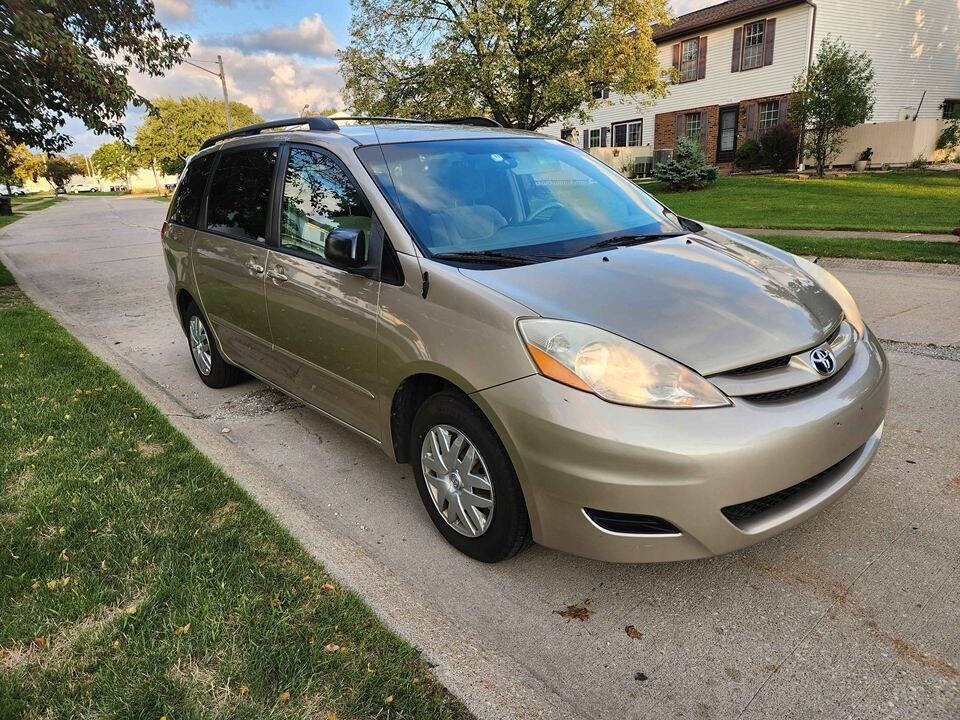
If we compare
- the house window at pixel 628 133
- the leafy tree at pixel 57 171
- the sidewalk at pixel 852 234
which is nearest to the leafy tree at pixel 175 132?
the leafy tree at pixel 57 171

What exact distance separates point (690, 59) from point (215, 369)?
2829 centimetres

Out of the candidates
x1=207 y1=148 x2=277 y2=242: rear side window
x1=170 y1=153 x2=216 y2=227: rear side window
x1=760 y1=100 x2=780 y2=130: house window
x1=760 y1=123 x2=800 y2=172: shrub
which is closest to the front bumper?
x1=207 y1=148 x2=277 y2=242: rear side window

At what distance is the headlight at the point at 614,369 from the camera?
2346mm

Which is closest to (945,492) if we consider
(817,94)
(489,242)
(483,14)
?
(489,242)

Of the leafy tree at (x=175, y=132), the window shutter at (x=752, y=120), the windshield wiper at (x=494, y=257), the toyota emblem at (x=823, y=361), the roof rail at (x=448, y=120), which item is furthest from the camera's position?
the leafy tree at (x=175, y=132)

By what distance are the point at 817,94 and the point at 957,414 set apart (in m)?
20.2

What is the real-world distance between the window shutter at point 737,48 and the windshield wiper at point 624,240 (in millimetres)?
26805

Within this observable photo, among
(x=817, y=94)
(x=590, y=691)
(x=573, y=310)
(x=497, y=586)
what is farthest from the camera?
(x=817, y=94)

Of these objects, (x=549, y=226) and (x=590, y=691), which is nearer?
(x=590, y=691)

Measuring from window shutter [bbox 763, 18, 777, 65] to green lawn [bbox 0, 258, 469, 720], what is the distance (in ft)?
88.9

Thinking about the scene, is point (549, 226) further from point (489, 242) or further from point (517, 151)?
point (517, 151)

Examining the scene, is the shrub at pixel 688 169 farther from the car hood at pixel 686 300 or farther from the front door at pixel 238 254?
the car hood at pixel 686 300

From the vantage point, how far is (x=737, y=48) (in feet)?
86.7

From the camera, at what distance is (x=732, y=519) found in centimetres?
238
